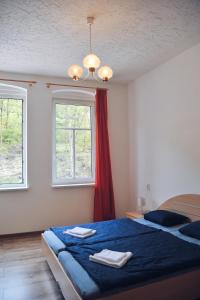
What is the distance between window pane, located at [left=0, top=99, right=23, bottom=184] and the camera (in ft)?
14.4

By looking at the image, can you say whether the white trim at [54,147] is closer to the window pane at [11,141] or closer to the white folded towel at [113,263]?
the window pane at [11,141]

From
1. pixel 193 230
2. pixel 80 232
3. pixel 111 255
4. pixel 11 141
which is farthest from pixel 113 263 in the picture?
pixel 11 141

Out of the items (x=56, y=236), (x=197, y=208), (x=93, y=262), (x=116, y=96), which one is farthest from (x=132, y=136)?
(x=93, y=262)

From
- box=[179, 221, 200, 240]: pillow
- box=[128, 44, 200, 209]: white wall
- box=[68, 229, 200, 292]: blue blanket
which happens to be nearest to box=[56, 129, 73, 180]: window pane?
box=[128, 44, 200, 209]: white wall

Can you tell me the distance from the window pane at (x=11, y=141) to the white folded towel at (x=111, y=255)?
261 centimetres

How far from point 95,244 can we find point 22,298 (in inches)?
32.7

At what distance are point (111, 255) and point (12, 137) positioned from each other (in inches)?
117

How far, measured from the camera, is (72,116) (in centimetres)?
482

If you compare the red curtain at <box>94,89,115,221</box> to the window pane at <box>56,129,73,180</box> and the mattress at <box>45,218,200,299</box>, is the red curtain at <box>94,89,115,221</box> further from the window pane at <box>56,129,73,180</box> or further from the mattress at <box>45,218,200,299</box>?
the mattress at <box>45,218,200,299</box>

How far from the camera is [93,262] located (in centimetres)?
220

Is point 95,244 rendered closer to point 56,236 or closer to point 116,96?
point 56,236

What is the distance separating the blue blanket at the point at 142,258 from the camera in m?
1.94

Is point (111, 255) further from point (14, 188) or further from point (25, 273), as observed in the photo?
point (14, 188)

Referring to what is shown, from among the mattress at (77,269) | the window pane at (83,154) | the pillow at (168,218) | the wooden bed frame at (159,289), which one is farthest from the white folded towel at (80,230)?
the window pane at (83,154)
